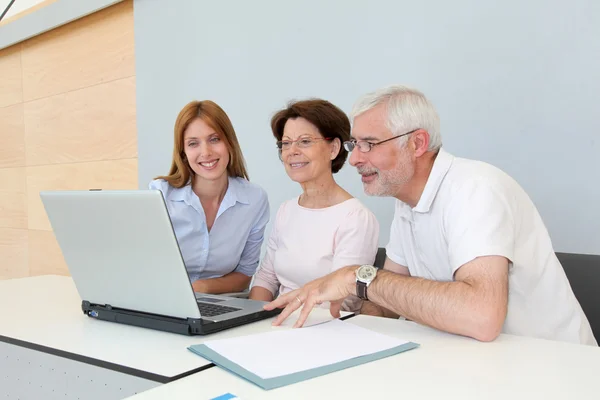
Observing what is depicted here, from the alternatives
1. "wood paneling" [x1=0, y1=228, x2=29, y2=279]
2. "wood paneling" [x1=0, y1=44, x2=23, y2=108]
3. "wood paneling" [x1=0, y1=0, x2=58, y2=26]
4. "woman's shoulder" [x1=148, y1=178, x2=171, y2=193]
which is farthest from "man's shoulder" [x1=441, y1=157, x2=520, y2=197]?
"wood paneling" [x1=0, y1=44, x2=23, y2=108]

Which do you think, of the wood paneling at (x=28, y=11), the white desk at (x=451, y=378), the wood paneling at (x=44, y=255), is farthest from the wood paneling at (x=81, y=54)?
the white desk at (x=451, y=378)

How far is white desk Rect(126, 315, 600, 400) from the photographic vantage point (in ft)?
2.68

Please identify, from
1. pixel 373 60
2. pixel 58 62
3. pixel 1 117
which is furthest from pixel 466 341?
pixel 1 117

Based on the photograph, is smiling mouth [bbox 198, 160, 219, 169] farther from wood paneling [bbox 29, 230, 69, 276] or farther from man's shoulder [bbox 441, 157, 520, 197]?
wood paneling [bbox 29, 230, 69, 276]

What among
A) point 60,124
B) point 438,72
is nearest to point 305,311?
point 438,72

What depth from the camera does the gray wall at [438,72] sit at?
1.98 metres

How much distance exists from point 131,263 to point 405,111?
821 millimetres

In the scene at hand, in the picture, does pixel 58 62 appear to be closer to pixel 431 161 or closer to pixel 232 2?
pixel 232 2

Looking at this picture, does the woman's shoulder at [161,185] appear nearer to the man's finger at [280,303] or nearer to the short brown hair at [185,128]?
the short brown hair at [185,128]

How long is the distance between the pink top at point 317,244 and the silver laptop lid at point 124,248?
2.30 ft

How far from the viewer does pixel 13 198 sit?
5023mm

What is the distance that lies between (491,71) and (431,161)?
2.76 feet

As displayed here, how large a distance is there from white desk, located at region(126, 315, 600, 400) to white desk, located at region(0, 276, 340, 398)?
0.10m

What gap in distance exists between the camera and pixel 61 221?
131 centimetres
